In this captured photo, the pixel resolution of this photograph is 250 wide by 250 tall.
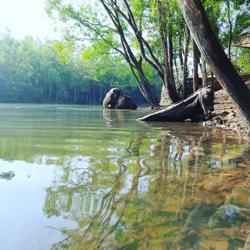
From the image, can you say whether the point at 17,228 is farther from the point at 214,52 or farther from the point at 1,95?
the point at 1,95

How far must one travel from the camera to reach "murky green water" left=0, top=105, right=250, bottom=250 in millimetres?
1485

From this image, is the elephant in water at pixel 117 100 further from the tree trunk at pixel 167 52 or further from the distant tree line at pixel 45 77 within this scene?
the distant tree line at pixel 45 77

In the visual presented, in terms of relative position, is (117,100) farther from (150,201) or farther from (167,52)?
(150,201)

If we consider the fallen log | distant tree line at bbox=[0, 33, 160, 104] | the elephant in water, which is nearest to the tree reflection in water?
the fallen log

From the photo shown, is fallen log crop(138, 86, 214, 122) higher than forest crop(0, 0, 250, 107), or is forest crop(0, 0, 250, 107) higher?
forest crop(0, 0, 250, 107)

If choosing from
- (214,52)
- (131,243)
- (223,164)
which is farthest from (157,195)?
(214,52)

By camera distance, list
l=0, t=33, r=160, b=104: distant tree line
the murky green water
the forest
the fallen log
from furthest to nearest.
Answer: l=0, t=33, r=160, b=104: distant tree line
the forest
the fallen log
the murky green water

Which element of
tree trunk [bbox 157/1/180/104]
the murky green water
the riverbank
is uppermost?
tree trunk [bbox 157/1/180/104]

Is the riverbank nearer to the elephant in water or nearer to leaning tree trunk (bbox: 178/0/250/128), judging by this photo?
leaning tree trunk (bbox: 178/0/250/128)

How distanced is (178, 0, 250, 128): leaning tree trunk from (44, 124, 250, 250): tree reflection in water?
701 millimetres

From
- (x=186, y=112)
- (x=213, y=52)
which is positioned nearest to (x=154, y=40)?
(x=186, y=112)

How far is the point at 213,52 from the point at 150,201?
222 centimetres

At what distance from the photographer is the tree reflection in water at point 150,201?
1.49m

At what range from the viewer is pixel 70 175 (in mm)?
2662
